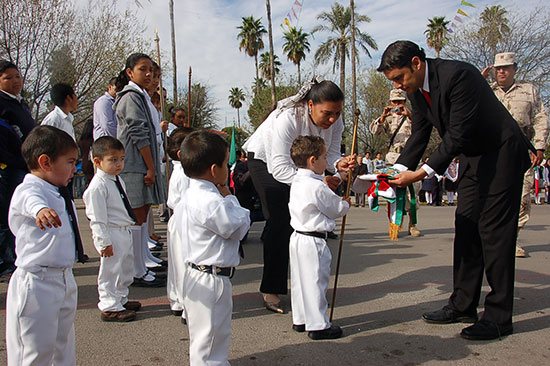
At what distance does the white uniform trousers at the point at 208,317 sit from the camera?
2539mm

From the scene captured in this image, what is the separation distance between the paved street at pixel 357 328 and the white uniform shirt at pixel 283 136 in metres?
1.24

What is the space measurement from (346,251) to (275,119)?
3217mm

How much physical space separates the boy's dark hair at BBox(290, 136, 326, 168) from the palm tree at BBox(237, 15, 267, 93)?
48307mm

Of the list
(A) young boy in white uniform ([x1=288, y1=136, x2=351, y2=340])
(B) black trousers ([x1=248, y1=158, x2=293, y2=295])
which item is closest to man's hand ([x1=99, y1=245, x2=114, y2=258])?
(B) black trousers ([x1=248, y1=158, x2=293, y2=295])

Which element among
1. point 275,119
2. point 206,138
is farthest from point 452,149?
point 206,138

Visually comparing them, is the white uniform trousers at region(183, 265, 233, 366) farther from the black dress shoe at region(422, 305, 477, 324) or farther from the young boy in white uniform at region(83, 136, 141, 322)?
the black dress shoe at region(422, 305, 477, 324)

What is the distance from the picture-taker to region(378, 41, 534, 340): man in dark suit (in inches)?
133

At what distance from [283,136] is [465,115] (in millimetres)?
1446

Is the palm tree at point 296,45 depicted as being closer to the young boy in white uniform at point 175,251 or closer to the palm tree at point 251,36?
the palm tree at point 251,36

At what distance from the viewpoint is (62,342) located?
2.55 m

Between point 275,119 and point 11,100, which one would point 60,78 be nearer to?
point 11,100

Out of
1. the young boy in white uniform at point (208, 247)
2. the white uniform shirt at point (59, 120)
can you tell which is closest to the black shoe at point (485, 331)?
the young boy in white uniform at point (208, 247)

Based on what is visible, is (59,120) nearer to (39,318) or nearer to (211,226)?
(39,318)

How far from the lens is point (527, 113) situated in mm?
6180
